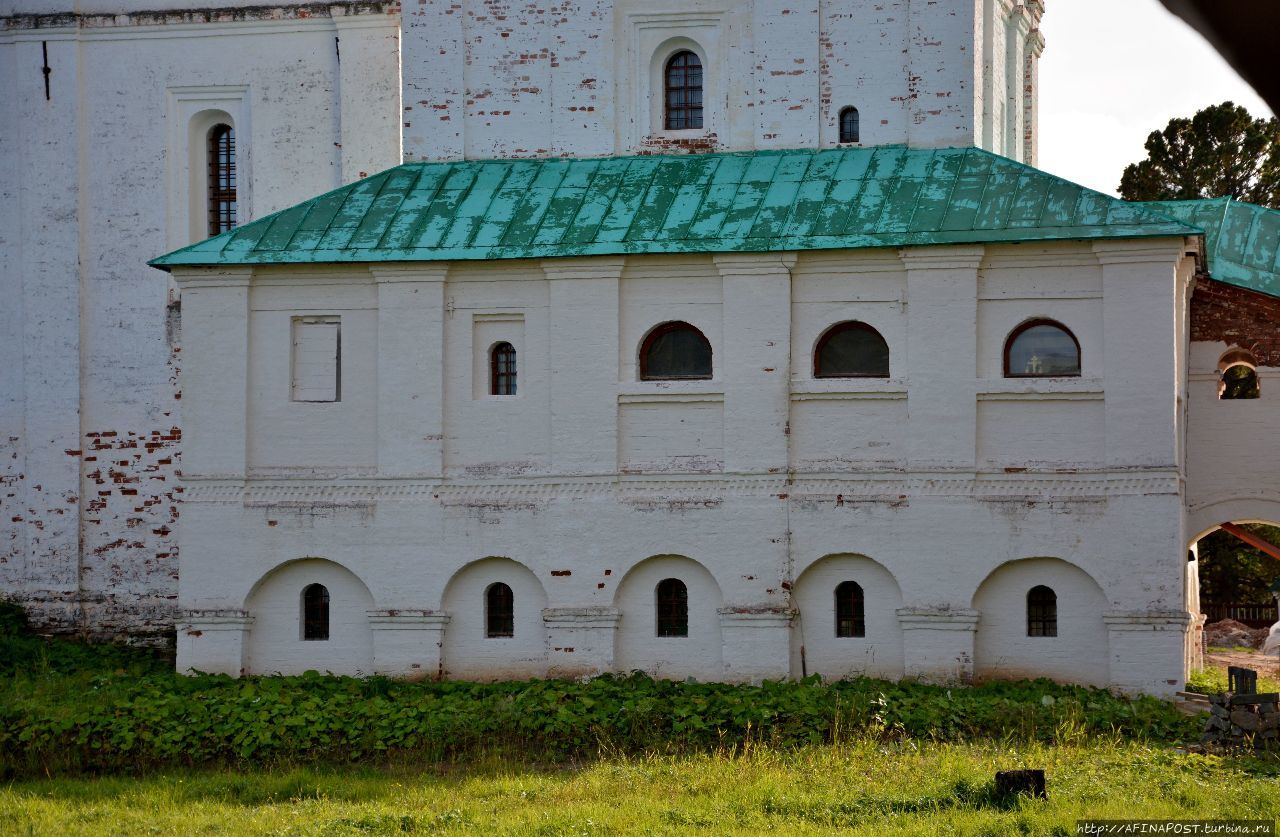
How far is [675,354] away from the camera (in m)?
20.4

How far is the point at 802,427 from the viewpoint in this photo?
19828mm

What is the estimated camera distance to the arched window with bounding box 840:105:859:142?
21688 millimetres

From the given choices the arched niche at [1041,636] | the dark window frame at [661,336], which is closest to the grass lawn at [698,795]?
the arched niche at [1041,636]

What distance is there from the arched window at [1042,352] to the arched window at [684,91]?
5.63 m

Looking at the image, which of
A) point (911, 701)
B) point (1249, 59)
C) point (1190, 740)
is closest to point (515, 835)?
point (911, 701)

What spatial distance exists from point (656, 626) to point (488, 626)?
219cm

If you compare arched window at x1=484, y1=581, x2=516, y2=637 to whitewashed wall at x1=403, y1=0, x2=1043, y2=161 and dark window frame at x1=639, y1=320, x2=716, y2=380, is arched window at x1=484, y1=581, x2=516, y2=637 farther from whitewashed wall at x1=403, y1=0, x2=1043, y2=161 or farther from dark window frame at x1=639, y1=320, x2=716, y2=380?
whitewashed wall at x1=403, y1=0, x2=1043, y2=161

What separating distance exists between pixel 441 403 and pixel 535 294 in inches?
73.2

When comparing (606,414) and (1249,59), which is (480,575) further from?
(1249,59)

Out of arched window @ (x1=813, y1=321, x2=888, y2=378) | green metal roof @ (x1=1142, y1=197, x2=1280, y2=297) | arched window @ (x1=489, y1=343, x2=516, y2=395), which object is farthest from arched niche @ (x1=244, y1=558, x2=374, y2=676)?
green metal roof @ (x1=1142, y1=197, x2=1280, y2=297)

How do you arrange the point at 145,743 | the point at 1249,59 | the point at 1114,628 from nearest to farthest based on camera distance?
1. the point at 1249,59
2. the point at 145,743
3. the point at 1114,628

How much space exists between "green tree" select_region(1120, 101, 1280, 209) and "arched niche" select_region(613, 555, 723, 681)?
1584 cm

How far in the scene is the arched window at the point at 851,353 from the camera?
19.9m

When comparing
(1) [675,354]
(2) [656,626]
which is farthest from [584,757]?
(1) [675,354]
